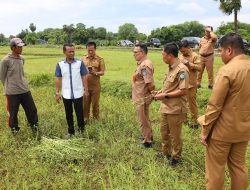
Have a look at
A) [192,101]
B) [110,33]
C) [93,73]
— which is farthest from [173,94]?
[110,33]

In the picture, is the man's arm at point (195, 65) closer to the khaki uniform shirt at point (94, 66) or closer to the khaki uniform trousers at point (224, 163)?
the khaki uniform shirt at point (94, 66)

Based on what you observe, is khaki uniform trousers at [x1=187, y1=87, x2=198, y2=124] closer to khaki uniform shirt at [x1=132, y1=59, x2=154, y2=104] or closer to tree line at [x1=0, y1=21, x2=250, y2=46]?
khaki uniform shirt at [x1=132, y1=59, x2=154, y2=104]

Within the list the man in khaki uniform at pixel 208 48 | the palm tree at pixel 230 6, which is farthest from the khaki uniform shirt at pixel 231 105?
the palm tree at pixel 230 6

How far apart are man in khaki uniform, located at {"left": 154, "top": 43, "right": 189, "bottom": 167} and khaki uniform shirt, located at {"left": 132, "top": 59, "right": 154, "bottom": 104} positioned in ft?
2.14

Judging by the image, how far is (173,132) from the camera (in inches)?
203

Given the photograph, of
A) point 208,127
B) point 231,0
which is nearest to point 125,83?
point 208,127

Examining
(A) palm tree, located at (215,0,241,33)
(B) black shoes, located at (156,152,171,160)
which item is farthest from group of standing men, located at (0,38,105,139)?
(A) palm tree, located at (215,0,241,33)

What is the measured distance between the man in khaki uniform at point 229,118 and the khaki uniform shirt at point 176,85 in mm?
1144

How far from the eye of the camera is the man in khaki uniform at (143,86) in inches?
229

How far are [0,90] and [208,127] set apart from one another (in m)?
9.19

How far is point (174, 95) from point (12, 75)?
3.20 m

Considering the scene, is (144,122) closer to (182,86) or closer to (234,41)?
(182,86)

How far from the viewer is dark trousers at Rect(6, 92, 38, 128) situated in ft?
21.9

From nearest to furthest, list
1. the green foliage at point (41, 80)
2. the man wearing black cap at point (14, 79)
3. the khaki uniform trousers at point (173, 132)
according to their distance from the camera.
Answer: the khaki uniform trousers at point (173, 132) → the man wearing black cap at point (14, 79) → the green foliage at point (41, 80)
